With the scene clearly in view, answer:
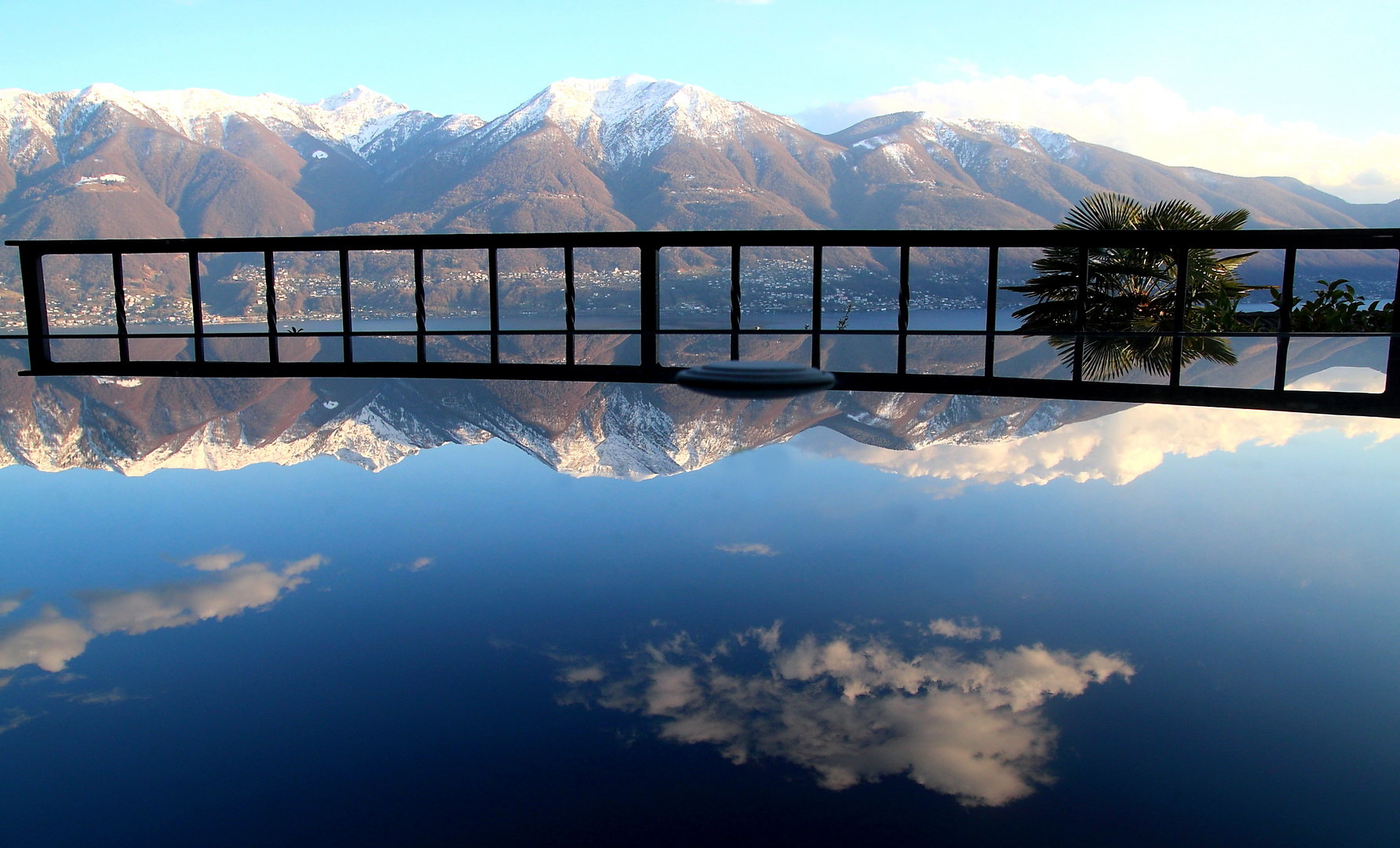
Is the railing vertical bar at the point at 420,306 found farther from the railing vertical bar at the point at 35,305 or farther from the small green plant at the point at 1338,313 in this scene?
the small green plant at the point at 1338,313

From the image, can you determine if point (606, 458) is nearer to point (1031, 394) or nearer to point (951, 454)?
point (951, 454)

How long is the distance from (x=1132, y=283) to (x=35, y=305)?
39.8ft

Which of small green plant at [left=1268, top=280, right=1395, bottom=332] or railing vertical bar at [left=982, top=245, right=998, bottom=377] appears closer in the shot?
railing vertical bar at [left=982, top=245, right=998, bottom=377]

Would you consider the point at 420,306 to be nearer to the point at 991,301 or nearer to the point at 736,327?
the point at 736,327

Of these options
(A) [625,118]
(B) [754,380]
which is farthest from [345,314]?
(A) [625,118]

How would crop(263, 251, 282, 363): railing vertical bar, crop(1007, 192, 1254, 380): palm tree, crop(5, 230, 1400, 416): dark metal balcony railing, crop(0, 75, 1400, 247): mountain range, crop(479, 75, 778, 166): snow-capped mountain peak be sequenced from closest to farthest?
crop(5, 230, 1400, 416): dark metal balcony railing
crop(263, 251, 282, 363): railing vertical bar
crop(1007, 192, 1254, 380): palm tree
crop(0, 75, 1400, 247): mountain range
crop(479, 75, 778, 166): snow-capped mountain peak

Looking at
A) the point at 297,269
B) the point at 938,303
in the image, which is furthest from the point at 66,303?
the point at 938,303

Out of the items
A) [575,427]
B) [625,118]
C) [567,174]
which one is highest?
[625,118]

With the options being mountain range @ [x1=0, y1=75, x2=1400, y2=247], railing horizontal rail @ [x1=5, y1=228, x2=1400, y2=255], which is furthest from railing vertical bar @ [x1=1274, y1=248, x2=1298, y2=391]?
mountain range @ [x1=0, y1=75, x2=1400, y2=247]

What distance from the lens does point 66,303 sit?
57.9 meters

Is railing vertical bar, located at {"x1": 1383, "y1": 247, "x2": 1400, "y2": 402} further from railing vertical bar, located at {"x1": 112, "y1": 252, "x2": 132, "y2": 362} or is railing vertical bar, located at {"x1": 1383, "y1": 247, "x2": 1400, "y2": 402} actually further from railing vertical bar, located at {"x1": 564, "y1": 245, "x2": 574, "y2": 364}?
railing vertical bar, located at {"x1": 112, "y1": 252, "x2": 132, "y2": 362}

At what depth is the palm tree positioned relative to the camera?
973cm

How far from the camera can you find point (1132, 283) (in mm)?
10289

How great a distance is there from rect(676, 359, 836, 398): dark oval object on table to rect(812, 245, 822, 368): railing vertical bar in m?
3.18
